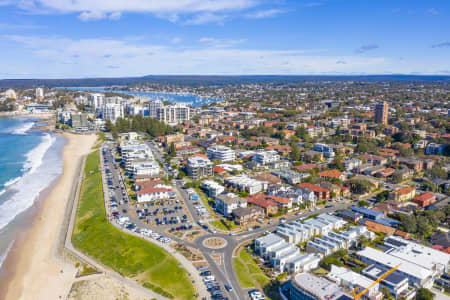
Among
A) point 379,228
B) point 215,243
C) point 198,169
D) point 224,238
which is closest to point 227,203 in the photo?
point 224,238

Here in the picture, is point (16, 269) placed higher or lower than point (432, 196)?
lower

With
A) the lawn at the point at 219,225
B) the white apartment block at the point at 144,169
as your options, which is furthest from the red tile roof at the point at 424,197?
the white apartment block at the point at 144,169

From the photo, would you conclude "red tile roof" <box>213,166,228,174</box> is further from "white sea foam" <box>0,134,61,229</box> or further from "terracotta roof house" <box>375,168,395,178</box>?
"white sea foam" <box>0,134,61,229</box>

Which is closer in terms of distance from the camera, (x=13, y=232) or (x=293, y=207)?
(x=13, y=232)

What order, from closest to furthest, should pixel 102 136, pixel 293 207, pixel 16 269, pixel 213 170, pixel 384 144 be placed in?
pixel 16 269 < pixel 293 207 < pixel 213 170 < pixel 384 144 < pixel 102 136

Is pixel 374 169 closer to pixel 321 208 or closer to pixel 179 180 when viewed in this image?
pixel 321 208

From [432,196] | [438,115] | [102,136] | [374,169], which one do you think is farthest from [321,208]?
[438,115]

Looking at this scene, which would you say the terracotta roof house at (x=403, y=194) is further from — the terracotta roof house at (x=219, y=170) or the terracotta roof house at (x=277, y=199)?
the terracotta roof house at (x=219, y=170)
